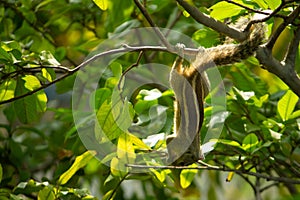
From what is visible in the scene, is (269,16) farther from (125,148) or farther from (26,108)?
(26,108)

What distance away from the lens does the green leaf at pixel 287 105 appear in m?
1.02

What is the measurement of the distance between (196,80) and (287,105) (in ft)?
0.96

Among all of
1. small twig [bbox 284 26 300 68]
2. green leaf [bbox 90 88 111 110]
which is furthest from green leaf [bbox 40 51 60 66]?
small twig [bbox 284 26 300 68]

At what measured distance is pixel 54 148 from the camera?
1.57 metres

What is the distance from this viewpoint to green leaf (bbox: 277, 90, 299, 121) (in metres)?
1.02

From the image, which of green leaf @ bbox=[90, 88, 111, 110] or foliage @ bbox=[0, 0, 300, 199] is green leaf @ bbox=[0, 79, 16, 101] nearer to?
foliage @ bbox=[0, 0, 300, 199]

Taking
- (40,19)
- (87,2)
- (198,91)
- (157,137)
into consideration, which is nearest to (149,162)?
(157,137)

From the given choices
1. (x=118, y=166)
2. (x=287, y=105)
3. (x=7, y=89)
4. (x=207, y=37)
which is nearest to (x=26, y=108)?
(x=7, y=89)

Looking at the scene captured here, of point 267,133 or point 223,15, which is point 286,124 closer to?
point 267,133

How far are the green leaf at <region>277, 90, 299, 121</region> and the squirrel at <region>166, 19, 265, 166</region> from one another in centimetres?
25

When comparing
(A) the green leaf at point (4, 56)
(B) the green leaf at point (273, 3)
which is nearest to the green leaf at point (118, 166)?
(A) the green leaf at point (4, 56)

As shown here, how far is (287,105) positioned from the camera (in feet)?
3.34

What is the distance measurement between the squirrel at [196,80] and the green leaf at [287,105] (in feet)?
0.83

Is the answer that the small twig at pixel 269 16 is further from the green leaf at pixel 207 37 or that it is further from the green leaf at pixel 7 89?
the green leaf at pixel 7 89
